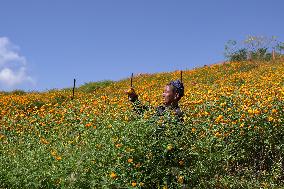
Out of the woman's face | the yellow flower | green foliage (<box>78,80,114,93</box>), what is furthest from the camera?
green foliage (<box>78,80,114,93</box>)

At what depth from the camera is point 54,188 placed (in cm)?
680

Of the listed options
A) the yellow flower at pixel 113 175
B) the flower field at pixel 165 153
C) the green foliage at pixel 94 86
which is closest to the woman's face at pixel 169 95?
the flower field at pixel 165 153

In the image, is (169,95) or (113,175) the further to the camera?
(169,95)

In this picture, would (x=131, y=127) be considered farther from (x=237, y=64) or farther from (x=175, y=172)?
(x=237, y=64)

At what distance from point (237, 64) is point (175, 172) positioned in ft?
61.8

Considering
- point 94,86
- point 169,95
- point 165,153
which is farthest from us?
point 94,86

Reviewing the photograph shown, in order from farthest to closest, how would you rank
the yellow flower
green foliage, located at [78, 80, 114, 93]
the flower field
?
green foliage, located at [78, 80, 114, 93]
the flower field
the yellow flower

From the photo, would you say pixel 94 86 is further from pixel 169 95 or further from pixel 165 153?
pixel 165 153

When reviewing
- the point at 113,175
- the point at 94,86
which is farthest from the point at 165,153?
the point at 94,86

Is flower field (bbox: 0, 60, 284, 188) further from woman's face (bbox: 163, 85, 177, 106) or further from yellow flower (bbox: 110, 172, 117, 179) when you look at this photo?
woman's face (bbox: 163, 85, 177, 106)

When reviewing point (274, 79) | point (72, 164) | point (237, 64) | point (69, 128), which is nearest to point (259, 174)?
point (72, 164)

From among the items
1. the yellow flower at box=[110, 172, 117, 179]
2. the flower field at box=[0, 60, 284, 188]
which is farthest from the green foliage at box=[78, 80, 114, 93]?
the yellow flower at box=[110, 172, 117, 179]

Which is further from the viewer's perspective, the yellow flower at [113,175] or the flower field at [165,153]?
the flower field at [165,153]

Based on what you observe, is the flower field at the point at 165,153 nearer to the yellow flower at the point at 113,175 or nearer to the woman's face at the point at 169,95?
the yellow flower at the point at 113,175
